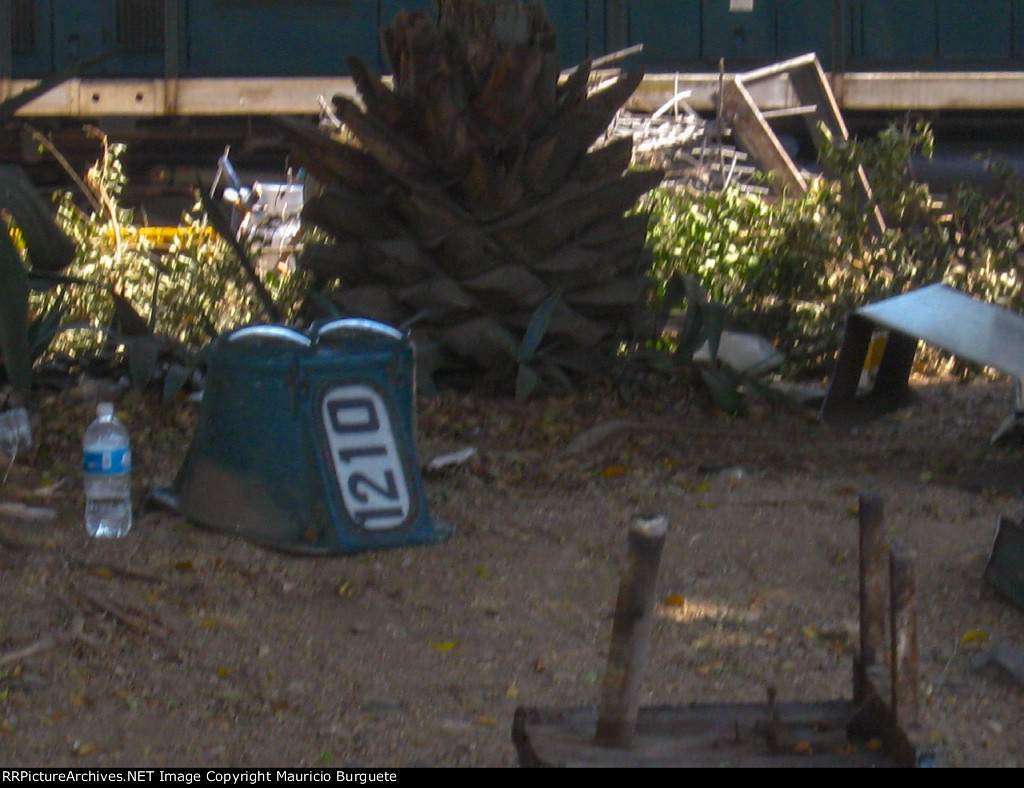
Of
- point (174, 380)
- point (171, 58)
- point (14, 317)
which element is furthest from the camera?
point (171, 58)

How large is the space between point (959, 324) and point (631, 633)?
7.24 feet

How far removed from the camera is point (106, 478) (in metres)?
3.72

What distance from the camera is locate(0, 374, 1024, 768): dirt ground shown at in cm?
286

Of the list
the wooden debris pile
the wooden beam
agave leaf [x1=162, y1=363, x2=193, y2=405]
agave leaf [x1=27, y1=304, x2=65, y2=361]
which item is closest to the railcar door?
the wooden debris pile

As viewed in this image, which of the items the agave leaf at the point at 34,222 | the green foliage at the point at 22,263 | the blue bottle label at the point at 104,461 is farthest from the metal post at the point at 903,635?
the agave leaf at the point at 34,222

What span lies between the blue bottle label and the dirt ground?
19 cm

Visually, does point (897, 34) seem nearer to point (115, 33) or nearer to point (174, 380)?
point (115, 33)

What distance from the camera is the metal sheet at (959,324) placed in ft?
12.5

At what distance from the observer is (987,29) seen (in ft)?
39.8

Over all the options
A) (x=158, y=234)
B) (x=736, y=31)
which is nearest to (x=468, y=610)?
(x=158, y=234)

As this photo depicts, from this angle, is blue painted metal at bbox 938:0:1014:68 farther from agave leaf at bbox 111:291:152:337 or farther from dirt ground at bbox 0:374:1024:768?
agave leaf at bbox 111:291:152:337

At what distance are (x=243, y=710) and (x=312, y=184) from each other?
16.0 ft

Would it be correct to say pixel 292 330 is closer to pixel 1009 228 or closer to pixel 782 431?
pixel 782 431
